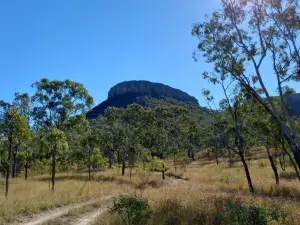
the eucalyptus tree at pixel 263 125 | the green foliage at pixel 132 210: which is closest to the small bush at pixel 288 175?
the eucalyptus tree at pixel 263 125

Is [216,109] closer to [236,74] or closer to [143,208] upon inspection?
[236,74]

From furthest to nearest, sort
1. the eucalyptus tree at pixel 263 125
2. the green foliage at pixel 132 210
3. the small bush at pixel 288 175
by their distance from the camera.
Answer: the small bush at pixel 288 175 < the eucalyptus tree at pixel 263 125 < the green foliage at pixel 132 210

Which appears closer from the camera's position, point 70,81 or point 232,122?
point 232,122

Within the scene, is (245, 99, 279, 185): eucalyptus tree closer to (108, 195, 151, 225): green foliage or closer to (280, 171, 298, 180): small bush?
(280, 171, 298, 180): small bush

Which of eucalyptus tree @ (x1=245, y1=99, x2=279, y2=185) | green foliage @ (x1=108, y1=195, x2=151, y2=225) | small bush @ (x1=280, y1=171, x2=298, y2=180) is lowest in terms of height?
small bush @ (x1=280, y1=171, x2=298, y2=180)

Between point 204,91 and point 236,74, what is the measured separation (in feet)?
20.1

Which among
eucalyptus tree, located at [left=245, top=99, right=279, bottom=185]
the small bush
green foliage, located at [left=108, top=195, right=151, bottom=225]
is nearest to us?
green foliage, located at [left=108, top=195, right=151, bottom=225]

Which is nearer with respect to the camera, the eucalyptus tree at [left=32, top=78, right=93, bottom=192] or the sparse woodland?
the sparse woodland

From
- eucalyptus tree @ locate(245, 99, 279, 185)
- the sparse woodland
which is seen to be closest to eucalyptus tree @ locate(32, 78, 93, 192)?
the sparse woodland

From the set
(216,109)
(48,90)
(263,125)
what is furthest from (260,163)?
(48,90)

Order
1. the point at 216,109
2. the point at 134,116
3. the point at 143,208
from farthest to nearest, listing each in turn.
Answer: the point at 134,116
the point at 216,109
the point at 143,208

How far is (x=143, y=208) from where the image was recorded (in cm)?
829

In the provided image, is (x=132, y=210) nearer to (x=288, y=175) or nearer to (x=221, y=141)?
(x=221, y=141)

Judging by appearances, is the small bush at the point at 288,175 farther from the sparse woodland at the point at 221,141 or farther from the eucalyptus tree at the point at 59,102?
the eucalyptus tree at the point at 59,102
